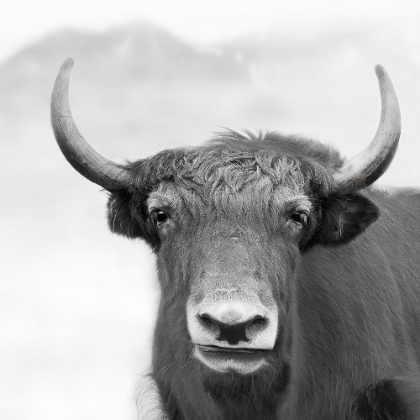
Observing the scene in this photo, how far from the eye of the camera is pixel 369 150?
30.2 ft

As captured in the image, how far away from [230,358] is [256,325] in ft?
1.31

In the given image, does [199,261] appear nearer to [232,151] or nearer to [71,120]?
[232,151]

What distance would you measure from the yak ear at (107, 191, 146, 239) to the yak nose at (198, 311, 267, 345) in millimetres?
2048

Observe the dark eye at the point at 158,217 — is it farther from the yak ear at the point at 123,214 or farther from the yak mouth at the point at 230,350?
the yak mouth at the point at 230,350

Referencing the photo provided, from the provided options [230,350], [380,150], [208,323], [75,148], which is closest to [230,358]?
[230,350]

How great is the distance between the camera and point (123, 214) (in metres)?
9.70

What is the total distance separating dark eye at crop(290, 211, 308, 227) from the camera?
29.2ft

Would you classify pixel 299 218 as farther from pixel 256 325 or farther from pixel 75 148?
pixel 75 148

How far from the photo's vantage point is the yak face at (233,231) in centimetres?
788

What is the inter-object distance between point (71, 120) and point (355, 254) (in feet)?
11.2

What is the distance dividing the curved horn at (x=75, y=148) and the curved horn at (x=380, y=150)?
219 centimetres

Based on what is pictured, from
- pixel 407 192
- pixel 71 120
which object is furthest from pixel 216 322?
pixel 407 192

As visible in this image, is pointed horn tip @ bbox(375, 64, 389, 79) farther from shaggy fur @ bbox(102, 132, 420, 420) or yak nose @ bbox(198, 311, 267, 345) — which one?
yak nose @ bbox(198, 311, 267, 345)

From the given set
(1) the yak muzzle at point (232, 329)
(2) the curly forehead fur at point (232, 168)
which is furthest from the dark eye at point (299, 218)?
(1) the yak muzzle at point (232, 329)
